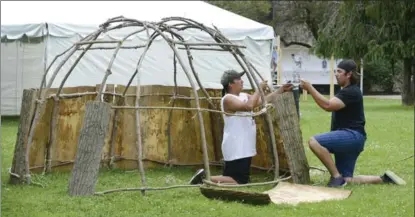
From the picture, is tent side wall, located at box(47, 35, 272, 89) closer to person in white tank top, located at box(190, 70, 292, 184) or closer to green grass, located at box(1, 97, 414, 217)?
green grass, located at box(1, 97, 414, 217)

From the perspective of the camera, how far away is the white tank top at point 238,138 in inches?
332

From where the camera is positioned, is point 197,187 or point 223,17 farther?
point 223,17

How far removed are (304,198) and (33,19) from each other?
11157 millimetres

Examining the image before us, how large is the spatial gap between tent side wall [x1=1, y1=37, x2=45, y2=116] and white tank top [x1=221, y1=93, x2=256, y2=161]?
410 inches

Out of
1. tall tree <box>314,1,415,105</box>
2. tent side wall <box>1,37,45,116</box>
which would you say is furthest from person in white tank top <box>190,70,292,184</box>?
tall tree <box>314,1,415,105</box>

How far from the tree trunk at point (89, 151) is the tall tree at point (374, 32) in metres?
16.7

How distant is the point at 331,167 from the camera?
8.40 m

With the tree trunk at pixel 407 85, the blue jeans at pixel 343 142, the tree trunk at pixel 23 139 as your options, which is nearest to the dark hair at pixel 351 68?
the blue jeans at pixel 343 142

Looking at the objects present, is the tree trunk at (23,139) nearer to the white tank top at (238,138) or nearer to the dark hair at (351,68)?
the white tank top at (238,138)

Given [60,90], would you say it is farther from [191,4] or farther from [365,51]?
[365,51]

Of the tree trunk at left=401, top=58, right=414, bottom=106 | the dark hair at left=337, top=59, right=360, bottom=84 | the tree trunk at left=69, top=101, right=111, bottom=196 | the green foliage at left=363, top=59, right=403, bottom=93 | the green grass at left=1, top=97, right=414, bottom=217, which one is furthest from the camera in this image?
the green foliage at left=363, top=59, right=403, bottom=93

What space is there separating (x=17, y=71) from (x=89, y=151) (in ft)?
37.5

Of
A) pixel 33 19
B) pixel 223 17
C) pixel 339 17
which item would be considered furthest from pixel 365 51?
pixel 33 19

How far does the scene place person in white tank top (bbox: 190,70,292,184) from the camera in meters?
8.38
